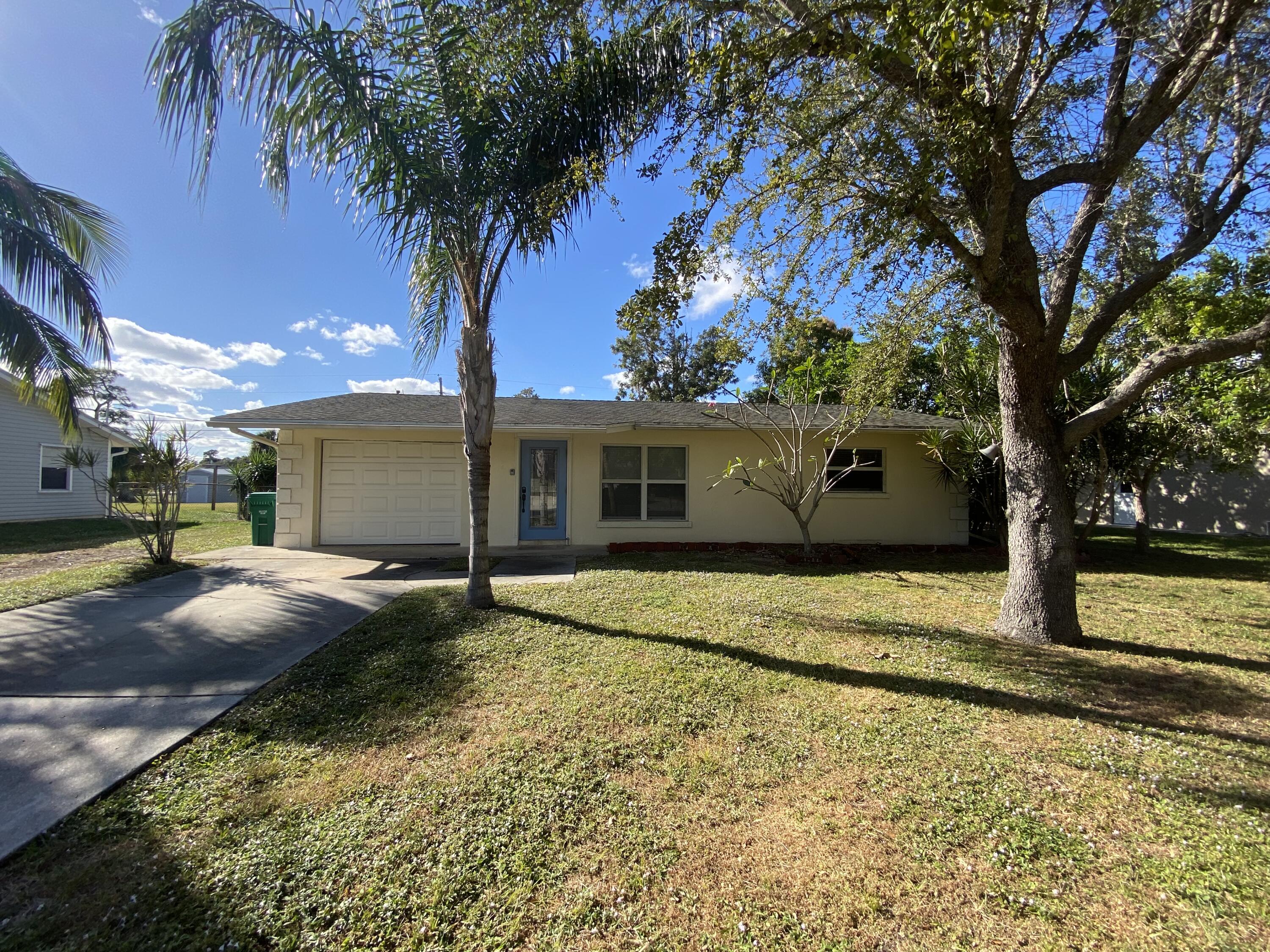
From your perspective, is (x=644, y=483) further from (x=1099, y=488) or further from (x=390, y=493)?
(x=1099, y=488)

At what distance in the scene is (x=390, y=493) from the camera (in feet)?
35.9

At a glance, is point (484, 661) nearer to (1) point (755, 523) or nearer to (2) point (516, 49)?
(2) point (516, 49)

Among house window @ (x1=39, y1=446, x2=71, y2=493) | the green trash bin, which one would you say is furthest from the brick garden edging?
house window @ (x1=39, y1=446, x2=71, y2=493)

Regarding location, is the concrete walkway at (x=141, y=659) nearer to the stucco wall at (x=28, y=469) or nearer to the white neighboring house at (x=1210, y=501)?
the stucco wall at (x=28, y=469)

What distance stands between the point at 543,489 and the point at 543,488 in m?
0.02

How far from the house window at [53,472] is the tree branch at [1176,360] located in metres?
24.4

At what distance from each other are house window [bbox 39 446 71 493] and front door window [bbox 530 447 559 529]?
15.9 m

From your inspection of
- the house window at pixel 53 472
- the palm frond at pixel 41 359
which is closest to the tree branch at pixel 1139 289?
the palm frond at pixel 41 359

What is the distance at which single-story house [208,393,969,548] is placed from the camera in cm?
1062

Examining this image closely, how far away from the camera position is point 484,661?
453cm

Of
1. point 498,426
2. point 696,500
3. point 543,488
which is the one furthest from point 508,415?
point 696,500

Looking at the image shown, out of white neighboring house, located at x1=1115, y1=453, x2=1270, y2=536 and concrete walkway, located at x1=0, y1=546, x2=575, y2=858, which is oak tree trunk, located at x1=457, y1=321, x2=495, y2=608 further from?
white neighboring house, located at x1=1115, y1=453, x2=1270, y2=536

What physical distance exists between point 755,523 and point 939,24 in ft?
30.3

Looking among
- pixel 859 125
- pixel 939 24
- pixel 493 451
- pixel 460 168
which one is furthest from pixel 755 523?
pixel 939 24
